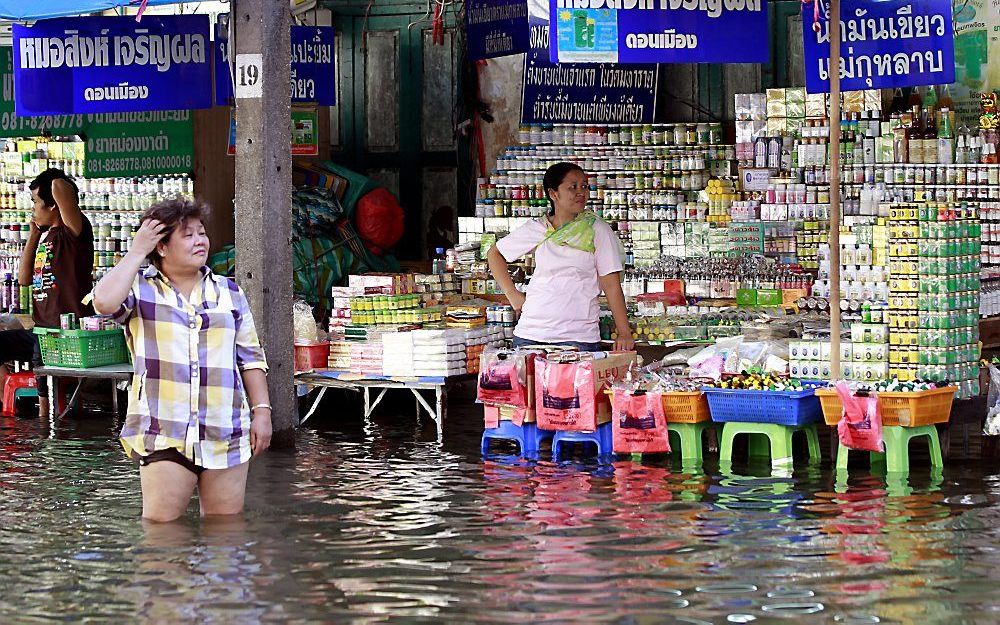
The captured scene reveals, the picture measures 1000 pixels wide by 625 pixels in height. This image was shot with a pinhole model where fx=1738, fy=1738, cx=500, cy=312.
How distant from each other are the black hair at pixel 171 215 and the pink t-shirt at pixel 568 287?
4.13 m

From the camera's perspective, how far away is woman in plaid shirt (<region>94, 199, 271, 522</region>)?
7797 millimetres

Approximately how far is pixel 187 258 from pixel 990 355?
27.0ft

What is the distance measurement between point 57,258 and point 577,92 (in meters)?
5.15

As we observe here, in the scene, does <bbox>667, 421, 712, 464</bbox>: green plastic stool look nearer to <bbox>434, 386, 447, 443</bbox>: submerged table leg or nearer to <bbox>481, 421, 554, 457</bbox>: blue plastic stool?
<bbox>481, 421, 554, 457</bbox>: blue plastic stool

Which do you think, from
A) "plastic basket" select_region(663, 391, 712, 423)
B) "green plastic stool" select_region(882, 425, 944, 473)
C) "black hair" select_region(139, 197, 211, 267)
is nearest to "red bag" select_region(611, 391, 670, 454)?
"plastic basket" select_region(663, 391, 712, 423)

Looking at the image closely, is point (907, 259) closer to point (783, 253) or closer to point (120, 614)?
point (783, 253)

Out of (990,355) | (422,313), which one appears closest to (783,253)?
(990,355)

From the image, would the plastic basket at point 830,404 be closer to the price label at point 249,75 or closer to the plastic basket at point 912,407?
the plastic basket at point 912,407

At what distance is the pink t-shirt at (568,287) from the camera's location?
38.4 ft

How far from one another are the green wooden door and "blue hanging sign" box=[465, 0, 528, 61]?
2386 mm

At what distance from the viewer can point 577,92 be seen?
1645 cm

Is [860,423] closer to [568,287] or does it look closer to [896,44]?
[568,287]

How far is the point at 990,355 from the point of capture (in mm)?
14047

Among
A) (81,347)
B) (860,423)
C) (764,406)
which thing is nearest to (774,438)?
(764,406)
